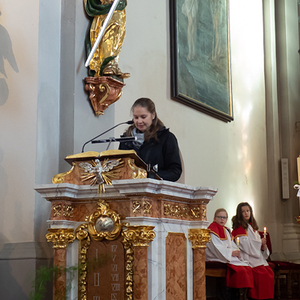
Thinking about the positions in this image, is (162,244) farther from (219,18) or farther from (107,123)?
(219,18)

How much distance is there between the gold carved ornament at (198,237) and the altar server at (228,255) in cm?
379

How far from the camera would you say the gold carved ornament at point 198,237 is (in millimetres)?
4043

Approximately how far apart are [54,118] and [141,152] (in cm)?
165

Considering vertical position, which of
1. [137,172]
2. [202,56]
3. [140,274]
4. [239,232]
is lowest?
[140,274]

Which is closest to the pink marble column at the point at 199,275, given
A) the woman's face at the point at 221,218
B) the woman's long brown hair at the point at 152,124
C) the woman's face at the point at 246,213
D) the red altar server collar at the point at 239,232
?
the woman's long brown hair at the point at 152,124

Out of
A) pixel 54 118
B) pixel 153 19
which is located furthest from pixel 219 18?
pixel 54 118

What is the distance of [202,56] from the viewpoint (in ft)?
32.0

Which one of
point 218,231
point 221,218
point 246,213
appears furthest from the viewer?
point 246,213

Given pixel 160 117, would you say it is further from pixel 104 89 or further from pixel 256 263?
pixel 256 263

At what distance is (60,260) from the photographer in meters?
3.89

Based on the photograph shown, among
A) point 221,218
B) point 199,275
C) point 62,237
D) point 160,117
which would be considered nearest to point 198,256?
point 199,275

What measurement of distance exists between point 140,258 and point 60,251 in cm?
64

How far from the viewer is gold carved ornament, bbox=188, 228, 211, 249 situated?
4043 millimetres

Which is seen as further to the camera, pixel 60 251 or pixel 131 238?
pixel 60 251
